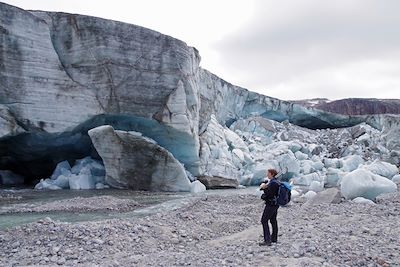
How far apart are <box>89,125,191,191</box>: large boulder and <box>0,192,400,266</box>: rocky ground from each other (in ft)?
30.3

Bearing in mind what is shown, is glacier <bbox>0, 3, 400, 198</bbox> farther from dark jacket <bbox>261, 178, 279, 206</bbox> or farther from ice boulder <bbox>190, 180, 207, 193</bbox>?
dark jacket <bbox>261, 178, 279, 206</bbox>

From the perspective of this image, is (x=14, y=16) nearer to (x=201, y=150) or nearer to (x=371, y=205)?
(x=201, y=150)

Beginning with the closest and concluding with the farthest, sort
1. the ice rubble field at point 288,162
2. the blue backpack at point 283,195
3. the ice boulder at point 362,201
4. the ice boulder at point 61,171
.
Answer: the blue backpack at point 283,195 < the ice boulder at point 362,201 < the ice rubble field at point 288,162 < the ice boulder at point 61,171

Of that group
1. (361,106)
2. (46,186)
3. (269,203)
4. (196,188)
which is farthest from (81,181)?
(361,106)

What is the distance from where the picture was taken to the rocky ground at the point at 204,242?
548 centimetres

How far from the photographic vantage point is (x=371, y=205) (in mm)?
10742

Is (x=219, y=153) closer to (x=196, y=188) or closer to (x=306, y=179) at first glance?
(x=196, y=188)

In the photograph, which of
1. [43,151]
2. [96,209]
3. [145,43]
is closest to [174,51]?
[145,43]

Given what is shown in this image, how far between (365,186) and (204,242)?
714cm

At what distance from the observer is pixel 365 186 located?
1212 cm

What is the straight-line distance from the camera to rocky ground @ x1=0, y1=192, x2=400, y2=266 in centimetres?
548

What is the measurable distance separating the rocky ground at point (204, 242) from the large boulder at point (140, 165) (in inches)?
364

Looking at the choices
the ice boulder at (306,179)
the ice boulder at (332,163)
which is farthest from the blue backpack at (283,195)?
the ice boulder at (332,163)

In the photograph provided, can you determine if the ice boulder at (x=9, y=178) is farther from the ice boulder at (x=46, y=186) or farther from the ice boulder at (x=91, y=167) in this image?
the ice boulder at (x=91, y=167)
